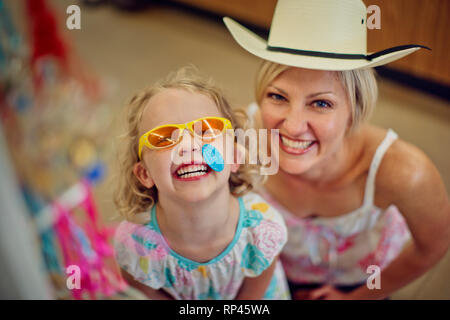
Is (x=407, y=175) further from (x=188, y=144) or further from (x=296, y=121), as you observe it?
(x=188, y=144)

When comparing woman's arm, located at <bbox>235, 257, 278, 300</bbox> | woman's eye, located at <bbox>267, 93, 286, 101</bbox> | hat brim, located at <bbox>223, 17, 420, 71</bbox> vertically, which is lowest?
woman's arm, located at <bbox>235, 257, 278, 300</bbox>

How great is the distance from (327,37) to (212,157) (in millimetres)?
311

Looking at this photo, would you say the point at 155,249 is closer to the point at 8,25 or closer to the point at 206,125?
the point at 206,125

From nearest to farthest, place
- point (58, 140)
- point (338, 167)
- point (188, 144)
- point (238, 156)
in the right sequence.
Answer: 1. point (188, 144)
2. point (238, 156)
3. point (338, 167)
4. point (58, 140)

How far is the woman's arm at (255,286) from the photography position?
90 cm

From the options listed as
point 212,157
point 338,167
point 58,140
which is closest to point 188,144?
point 212,157

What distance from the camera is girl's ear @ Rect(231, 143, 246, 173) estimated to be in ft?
2.53

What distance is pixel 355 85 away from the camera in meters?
0.81

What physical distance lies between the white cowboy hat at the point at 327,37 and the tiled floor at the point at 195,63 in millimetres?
156

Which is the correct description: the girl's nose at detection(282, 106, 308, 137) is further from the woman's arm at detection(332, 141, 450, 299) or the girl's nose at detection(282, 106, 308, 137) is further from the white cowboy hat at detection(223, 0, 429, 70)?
the woman's arm at detection(332, 141, 450, 299)

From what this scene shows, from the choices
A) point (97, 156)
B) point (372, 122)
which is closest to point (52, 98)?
point (97, 156)

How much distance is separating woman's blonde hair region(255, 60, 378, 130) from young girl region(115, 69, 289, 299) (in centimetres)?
13

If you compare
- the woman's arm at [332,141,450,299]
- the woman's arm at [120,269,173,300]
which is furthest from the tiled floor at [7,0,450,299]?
the woman's arm at [120,269,173,300]

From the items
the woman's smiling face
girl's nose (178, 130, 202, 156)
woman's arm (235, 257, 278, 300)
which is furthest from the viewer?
woman's arm (235, 257, 278, 300)
